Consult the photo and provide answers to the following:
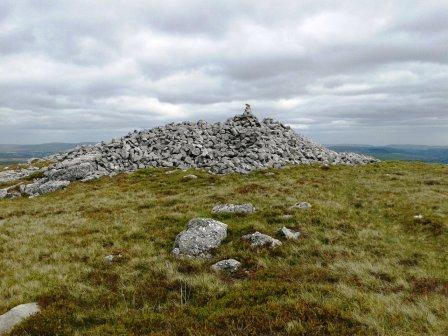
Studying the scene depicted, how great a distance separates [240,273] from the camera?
15.1m

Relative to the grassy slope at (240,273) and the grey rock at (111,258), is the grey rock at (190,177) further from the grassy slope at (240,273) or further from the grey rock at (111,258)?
the grey rock at (111,258)

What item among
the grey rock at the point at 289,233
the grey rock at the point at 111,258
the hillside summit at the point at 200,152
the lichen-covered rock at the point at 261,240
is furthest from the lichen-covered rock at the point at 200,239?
the hillside summit at the point at 200,152

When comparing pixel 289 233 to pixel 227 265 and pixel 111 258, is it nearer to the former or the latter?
pixel 227 265

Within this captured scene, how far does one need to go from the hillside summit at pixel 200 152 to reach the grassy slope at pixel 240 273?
13801mm

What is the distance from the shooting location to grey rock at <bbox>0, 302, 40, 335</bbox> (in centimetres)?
1100

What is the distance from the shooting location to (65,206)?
104 feet

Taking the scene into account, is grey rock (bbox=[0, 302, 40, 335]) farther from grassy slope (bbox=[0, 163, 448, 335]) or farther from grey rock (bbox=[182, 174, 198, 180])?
grey rock (bbox=[182, 174, 198, 180])

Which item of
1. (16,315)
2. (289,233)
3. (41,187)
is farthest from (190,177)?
(16,315)

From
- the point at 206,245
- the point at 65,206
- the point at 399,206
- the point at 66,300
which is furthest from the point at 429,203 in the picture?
the point at 65,206

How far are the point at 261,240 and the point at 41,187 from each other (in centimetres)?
3083

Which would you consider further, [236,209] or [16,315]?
[236,209]

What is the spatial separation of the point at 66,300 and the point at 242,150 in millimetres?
39416

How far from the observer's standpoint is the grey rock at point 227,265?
1552 centimetres

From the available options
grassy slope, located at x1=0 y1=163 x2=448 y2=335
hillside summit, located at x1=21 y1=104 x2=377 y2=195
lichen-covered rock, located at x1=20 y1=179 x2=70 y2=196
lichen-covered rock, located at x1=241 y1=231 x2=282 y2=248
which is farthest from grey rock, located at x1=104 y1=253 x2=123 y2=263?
hillside summit, located at x1=21 y1=104 x2=377 y2=195
